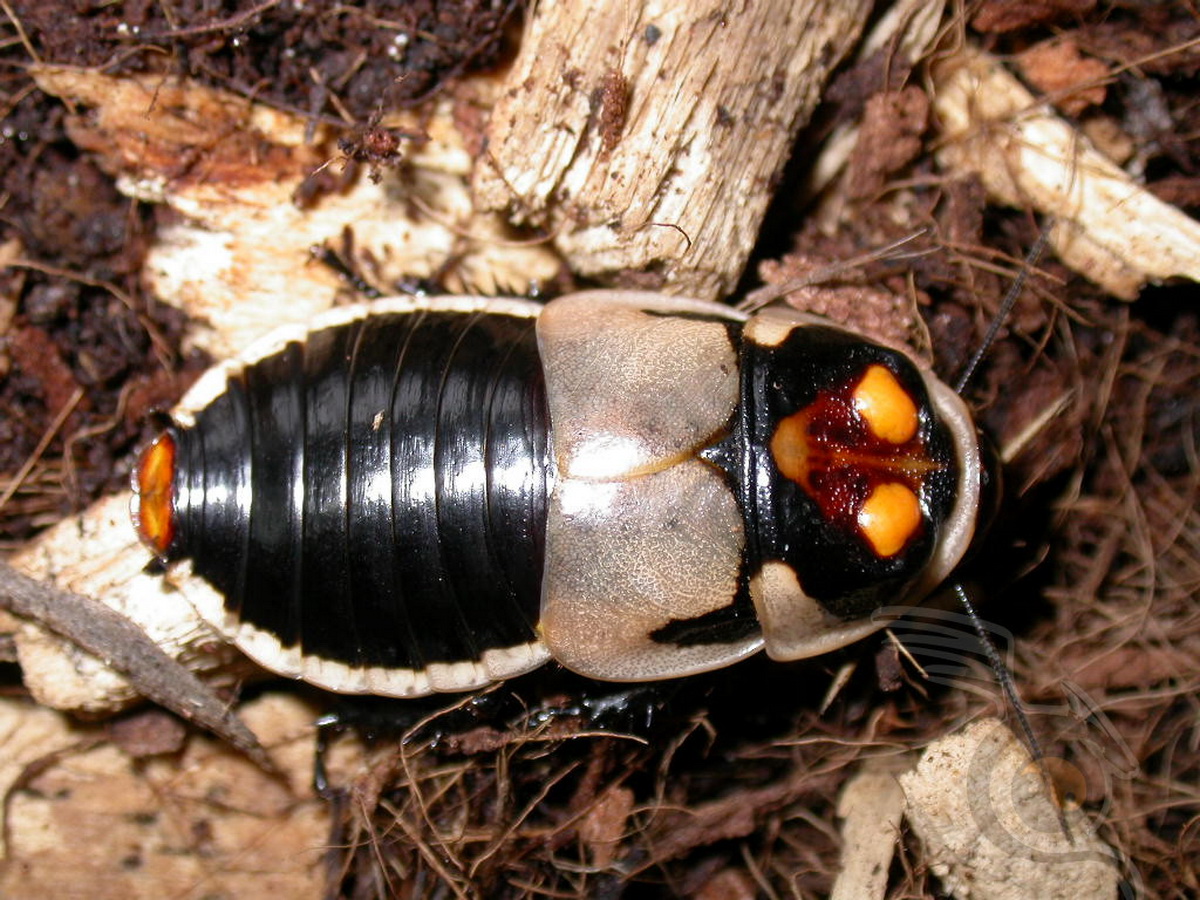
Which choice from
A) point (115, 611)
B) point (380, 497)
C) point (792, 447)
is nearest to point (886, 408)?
point (792, 447)

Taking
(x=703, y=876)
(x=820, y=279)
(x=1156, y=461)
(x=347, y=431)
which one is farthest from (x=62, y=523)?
(x=1156, y=461)

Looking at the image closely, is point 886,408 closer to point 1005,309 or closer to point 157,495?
point 1005,309

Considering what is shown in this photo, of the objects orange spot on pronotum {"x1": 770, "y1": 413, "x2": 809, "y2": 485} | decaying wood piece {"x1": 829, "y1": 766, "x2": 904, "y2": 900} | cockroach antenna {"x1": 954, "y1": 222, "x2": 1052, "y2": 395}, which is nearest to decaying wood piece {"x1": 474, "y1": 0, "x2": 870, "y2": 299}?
orange spot on pronotum {"x1": 770, "y1": 413, "x2": 809, "y2": 485}

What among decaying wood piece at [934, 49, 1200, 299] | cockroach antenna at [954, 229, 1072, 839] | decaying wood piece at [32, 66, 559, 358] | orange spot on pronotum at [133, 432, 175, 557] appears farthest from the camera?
decaying wood piece at [32, 66, 559, 358]

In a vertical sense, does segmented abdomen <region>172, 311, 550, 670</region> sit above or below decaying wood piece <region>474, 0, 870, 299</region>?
below

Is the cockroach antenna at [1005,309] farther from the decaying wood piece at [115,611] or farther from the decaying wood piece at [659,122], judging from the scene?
the decaying wood piece at [115,611]

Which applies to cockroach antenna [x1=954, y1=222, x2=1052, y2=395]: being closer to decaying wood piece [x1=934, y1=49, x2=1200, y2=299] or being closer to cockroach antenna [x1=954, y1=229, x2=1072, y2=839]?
cockroach antenna [x1=954, y1=229, x2=1072, y2=839]
